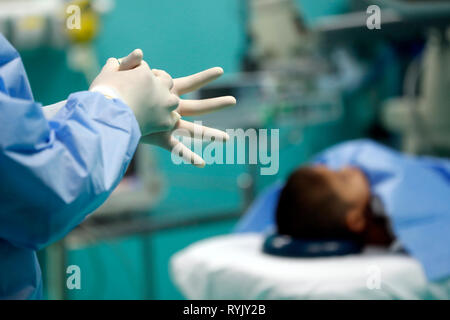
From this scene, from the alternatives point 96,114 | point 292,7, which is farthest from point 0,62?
point 292,7

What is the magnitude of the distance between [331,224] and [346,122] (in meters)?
1.51

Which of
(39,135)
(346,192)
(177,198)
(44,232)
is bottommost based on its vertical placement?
(177,198)

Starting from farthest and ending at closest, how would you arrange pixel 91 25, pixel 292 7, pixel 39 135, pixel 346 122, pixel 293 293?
pixel 346 122
pixel 91 25
pixel 292 7
pixel 293 293
pixel 39 135

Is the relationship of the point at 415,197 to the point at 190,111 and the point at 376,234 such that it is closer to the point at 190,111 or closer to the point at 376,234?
the point at 376,234

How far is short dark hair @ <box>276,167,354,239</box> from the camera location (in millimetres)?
1485

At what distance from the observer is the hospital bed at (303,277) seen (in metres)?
1.23

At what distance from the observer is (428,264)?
1306mm

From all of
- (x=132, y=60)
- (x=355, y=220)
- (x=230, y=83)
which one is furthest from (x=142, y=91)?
(x=230, y=83)

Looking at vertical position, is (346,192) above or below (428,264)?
above

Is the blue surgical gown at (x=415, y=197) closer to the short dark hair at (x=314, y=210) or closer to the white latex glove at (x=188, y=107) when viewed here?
the short dark hair at (x=314, y=210)

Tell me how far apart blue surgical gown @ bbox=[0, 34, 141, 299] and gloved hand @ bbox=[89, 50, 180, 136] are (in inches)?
1.0

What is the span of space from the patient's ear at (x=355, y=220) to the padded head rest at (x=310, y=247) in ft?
0.20

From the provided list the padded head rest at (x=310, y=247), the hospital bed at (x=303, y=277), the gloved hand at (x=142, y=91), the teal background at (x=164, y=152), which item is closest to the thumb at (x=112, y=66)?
the gloved hand at (x=142, y=91)

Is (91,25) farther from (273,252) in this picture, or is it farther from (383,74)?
(273,252)
